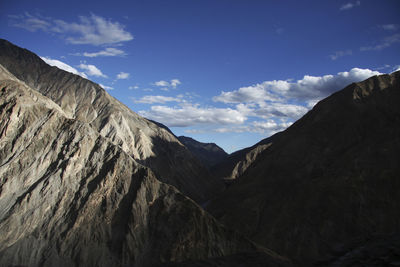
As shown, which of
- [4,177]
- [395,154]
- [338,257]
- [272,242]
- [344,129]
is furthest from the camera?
[344,129]

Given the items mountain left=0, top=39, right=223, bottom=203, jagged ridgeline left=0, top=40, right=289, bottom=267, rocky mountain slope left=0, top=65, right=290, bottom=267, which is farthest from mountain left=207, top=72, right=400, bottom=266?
mountain left=0, top=39, right=223, bottom=203

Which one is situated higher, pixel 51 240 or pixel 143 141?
pixel 143 141

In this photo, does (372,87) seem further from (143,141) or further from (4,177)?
(4,177)

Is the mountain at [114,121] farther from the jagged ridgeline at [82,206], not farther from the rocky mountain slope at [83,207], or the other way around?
the rocky mountain slope at [83,207]

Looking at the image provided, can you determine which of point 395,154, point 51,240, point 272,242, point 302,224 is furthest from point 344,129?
point 51,240

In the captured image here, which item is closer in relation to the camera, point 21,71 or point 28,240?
point 28,240

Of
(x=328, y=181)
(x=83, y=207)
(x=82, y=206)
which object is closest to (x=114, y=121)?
(x=82, y=206)

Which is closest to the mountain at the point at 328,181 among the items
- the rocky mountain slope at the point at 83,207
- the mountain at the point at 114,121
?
the rocky mountain slope at the point at 83,207
